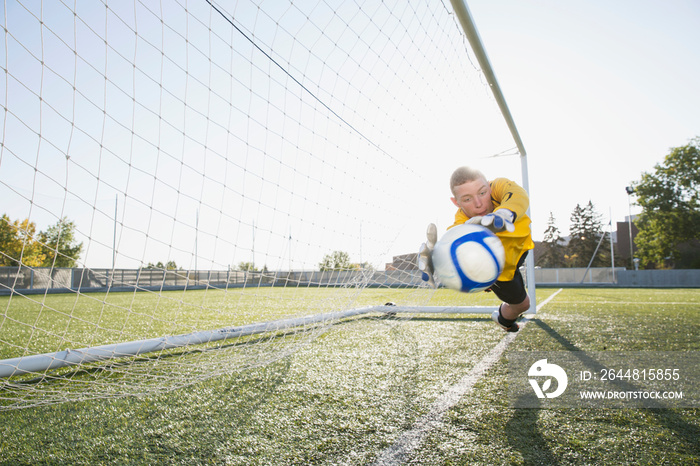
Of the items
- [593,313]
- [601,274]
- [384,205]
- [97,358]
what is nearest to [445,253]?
[97,358]

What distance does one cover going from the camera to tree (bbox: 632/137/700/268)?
2800 centimetres

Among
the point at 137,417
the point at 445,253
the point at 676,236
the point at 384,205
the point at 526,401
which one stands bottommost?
the point at 137,417

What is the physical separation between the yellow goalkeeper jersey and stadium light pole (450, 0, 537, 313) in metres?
2.15

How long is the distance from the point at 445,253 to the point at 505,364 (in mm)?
1647

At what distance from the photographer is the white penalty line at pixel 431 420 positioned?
5.45ft

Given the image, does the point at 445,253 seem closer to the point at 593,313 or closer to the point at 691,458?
the point at 691,458

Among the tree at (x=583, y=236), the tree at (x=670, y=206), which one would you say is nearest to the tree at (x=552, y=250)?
the tree at (x=583, y=236)

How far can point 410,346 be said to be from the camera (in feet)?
12.9

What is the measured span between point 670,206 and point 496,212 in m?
35.0

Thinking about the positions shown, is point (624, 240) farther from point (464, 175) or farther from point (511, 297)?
point (464, 175)

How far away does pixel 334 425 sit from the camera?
6.49 ft

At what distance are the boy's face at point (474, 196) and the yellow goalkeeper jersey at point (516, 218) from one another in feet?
0.28

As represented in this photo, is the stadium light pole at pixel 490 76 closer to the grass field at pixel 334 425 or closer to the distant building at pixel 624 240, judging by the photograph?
the grass field at pixel 334 425

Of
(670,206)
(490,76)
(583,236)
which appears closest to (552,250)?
(583,236)
